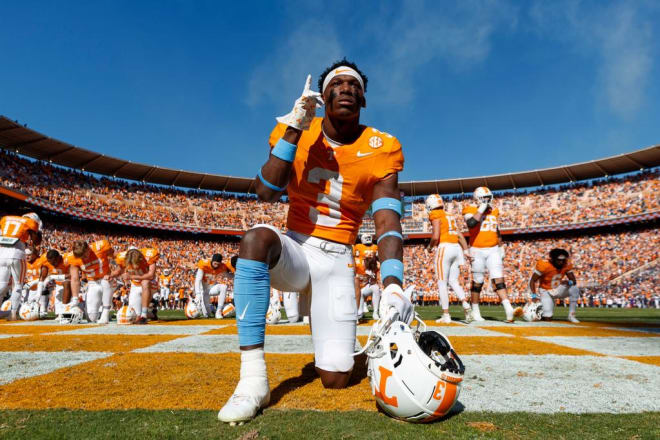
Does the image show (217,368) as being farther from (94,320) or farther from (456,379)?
(94,320)

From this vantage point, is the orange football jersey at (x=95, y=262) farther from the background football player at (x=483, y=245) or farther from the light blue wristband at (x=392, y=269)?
the light blue wristband at (x=392, y=269)

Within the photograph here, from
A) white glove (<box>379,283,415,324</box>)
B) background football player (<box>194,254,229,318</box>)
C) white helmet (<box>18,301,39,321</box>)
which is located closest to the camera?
white glove (<box>379,283,415,324</box>)

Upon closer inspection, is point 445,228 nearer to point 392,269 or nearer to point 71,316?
point 392,269

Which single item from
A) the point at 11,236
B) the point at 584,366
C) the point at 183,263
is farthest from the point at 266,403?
the point at 183,263

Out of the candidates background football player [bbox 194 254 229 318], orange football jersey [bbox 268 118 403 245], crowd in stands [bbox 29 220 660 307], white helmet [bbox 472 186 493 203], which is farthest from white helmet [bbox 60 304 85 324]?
crowd in stands [bbox 29 220 660 307]

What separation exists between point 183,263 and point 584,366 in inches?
1163

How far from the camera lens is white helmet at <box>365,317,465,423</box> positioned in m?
1.57

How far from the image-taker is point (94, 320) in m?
7.75

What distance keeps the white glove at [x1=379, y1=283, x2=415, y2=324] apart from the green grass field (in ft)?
1.46

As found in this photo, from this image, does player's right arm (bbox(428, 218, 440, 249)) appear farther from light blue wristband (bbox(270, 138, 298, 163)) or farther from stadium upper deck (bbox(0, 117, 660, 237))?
stadium upper deck (bbox(0, 117, 660, 237))

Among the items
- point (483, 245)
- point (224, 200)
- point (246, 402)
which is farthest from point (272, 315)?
point (224, 200)

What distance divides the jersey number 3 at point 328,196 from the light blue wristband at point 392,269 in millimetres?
570

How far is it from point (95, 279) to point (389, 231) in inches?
302

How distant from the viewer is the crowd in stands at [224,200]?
2664cm
